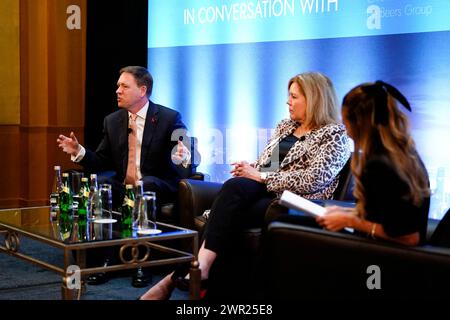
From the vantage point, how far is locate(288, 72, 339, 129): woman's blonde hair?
3771 millimetres

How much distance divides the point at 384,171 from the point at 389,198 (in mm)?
90

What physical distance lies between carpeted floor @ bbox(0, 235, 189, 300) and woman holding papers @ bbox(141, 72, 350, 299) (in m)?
0.55

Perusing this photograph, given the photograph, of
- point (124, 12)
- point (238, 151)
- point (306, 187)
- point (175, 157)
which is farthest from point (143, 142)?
point (124, 12)

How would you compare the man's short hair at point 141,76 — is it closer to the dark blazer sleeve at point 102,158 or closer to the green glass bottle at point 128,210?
the dark blazer sleeve at point 102,158

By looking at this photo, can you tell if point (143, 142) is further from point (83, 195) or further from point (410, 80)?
point (410, 80)

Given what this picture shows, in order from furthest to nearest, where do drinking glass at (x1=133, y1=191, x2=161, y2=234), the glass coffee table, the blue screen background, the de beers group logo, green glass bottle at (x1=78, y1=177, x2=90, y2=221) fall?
the de beers group logo
the blue screen background
green glass bottle at (x1=78, y1=177, x2=90, y2=221)
drinking glass at (x1=133, y1=191, x2=161, y2=234)
the glass coffee table

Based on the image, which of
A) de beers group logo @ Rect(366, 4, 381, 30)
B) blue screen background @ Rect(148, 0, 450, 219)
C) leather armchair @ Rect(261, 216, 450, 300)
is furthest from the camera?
de beers group logo @ Rect(366, 4, 381, 30)

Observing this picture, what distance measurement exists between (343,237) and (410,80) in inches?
77.1

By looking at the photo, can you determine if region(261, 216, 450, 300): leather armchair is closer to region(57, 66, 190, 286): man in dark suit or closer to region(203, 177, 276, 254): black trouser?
region(203, 177, 276, 254): black trouser

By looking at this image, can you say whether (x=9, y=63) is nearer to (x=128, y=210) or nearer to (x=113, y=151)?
(x=113, y=151)

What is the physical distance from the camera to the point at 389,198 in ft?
7.57

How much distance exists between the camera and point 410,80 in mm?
4133

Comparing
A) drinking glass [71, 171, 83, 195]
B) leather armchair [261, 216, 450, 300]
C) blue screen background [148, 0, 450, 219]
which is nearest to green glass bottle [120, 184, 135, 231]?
drinking glass [71, 171, 83, 195]

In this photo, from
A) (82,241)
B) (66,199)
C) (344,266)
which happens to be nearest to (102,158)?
(66,199)
